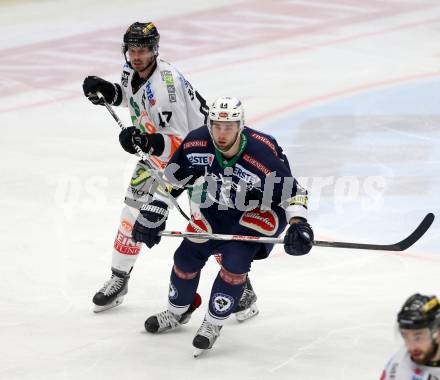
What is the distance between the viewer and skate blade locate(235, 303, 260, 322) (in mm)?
5617

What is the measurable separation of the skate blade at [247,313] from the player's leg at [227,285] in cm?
45

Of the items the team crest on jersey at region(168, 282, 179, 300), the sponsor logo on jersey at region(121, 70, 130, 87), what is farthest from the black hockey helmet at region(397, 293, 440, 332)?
the sponsor logo on jersey at region(121, 70, 130, 87)

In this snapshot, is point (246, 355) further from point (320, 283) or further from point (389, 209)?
point (389, 209)

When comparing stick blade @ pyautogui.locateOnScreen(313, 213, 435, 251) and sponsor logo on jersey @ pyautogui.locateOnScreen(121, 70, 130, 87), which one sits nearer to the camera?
stick blade @ pyautogui.locateOnScreen(313, 213, 435, 251)

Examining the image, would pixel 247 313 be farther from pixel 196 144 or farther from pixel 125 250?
pixel 196 144

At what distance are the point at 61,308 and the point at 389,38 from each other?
615cm

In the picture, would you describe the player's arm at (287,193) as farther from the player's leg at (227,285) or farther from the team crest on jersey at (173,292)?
the team crest on jersey at (173,292)

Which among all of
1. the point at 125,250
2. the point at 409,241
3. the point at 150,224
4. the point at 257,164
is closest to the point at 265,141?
the point at 257,164

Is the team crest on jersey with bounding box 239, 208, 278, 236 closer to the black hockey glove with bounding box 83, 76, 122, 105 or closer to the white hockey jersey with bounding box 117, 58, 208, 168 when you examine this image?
the white hockey jersey with bounding box 117, 58, 208, 168

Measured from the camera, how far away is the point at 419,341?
3.50m

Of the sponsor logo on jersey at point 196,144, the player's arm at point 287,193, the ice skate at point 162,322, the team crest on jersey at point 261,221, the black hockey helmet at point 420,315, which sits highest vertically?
the black hockey helmet at point 420,315

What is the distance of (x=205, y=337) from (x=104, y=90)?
1493 mm

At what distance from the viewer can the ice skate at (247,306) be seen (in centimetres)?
558

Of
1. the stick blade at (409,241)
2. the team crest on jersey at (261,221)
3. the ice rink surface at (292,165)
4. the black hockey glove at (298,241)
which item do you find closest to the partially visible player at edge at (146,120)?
the ice rink surface at (292,165)
